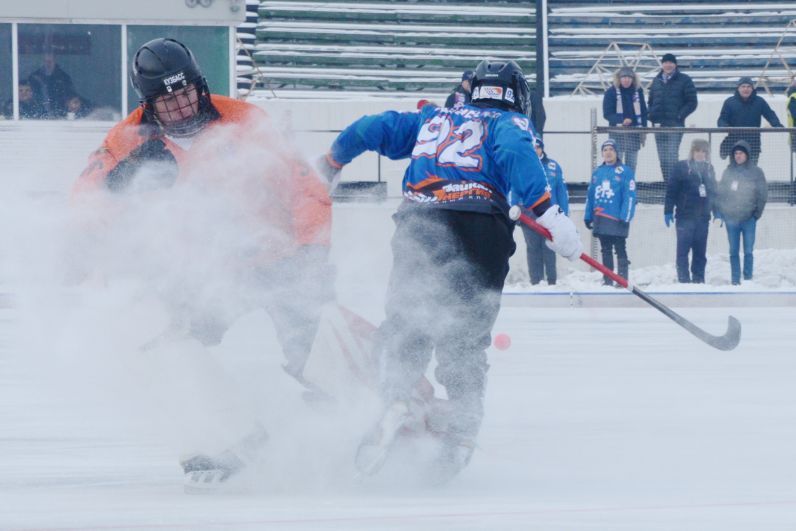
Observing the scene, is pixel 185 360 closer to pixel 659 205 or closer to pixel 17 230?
pixel 17 230

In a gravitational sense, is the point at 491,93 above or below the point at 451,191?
above

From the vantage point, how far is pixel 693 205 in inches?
555

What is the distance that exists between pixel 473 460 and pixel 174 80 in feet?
5.67

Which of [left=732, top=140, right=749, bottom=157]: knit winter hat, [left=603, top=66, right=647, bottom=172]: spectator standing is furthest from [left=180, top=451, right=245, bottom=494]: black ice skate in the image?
[left=603, top=66, right=647, bottom=172]: spectator standing

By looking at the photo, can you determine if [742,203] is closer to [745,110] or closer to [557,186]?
[745,110]

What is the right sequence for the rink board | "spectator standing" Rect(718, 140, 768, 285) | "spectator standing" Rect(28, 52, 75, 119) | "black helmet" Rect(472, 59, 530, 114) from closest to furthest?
"black helmet" Rect(472, 59, 530, 114)
the rink board
"spectator standing" Rect(718, 140, 768, 285)
"spectator standing" Rect(28, 52, 75, 119)

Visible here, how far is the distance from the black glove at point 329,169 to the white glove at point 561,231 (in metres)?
0.75

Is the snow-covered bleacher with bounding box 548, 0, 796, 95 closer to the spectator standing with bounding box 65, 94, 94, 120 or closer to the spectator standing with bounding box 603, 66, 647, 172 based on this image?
the spectator standing with bounding box 603, 66, 647, 172

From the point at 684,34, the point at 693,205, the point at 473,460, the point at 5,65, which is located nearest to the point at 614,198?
the point at 693,205

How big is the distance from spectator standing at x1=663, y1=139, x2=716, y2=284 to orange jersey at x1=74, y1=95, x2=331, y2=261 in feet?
30.8

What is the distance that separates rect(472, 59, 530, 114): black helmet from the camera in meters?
5.10

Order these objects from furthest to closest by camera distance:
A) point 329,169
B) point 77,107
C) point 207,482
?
point 77,107, point 329,169, point 207,482

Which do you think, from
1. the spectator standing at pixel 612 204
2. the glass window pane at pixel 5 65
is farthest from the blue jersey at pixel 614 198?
the glass window pane at pixel 5 65

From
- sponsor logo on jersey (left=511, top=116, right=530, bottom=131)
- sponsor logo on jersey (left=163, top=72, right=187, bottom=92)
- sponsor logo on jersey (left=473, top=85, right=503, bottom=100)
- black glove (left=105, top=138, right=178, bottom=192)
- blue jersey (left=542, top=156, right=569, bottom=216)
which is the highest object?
blue jersey (left=542, top=156, right=569, bottom=216)
